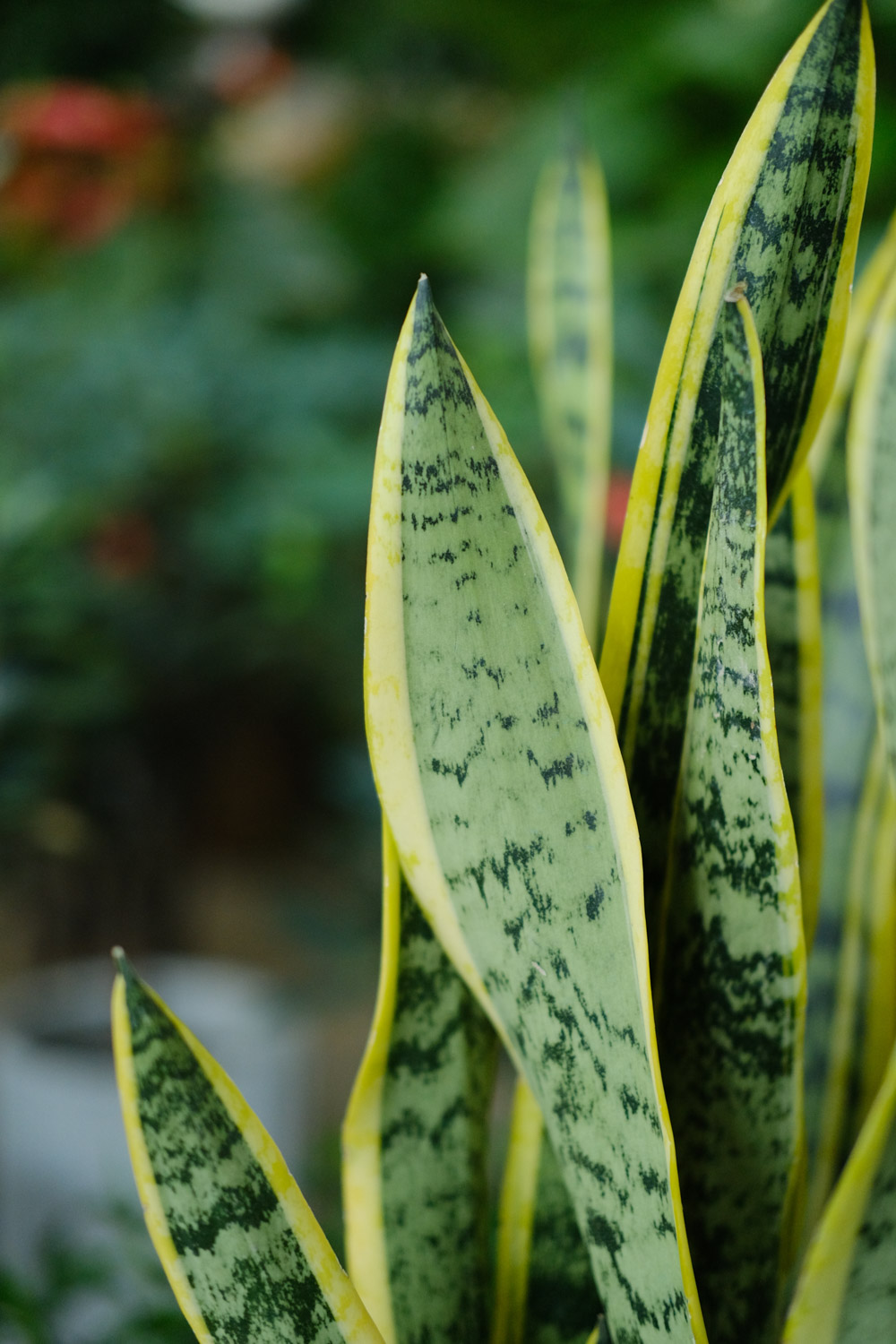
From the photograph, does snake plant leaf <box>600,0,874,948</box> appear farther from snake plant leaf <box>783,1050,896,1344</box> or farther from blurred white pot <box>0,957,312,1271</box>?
blurred white pot <box>0,957,312,1271</box>

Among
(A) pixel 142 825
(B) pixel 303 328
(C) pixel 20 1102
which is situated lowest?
(C) pixel 20 1102

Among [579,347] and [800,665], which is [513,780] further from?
[579,347]

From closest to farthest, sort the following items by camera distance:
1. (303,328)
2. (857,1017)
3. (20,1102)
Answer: (857,1017), (20,1102), (303,328)

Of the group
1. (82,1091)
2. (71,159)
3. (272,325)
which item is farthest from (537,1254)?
(272,325)

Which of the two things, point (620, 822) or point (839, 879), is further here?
point (839, 879)

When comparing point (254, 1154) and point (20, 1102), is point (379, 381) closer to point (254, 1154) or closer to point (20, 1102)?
point (20, 1102)

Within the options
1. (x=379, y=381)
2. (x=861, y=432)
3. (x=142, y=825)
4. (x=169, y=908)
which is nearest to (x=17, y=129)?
(x=379, y=381)

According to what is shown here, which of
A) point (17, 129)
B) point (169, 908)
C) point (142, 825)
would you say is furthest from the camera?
point (169, 908)
